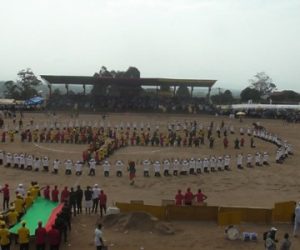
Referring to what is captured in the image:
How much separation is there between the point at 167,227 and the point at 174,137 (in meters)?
22.1

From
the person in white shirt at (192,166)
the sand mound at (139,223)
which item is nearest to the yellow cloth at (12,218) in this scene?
the sand mound at (139,223)

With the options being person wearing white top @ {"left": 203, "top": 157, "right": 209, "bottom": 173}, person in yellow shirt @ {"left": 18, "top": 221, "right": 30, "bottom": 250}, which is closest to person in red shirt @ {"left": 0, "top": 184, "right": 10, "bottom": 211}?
person in yellow shirt @ {"left": 18, "top": 221, "right": 30, "bottom": 250}

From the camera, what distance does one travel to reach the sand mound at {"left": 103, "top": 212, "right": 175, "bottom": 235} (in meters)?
17.5

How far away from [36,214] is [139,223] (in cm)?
349

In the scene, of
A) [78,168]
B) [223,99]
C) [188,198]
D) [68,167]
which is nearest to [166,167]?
[78,168]

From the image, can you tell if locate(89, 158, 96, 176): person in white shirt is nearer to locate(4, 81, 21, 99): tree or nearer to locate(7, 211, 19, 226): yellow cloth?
locate(7, 211, 19, 226): yellow cloth

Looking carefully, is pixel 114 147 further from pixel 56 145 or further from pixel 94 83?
pixel 94 83

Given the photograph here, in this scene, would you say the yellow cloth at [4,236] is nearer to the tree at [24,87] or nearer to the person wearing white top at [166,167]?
the person wearing white top at [166,167]

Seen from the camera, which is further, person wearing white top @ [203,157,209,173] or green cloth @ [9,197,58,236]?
person wearing white top @ [203,157,209,173]

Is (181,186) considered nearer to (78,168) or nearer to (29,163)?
(78,168)

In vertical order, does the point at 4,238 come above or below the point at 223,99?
below

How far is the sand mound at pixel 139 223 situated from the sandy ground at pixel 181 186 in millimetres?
286

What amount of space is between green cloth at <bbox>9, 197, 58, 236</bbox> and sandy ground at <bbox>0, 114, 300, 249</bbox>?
3.47 feet

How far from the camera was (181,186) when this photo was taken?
25453 mm
